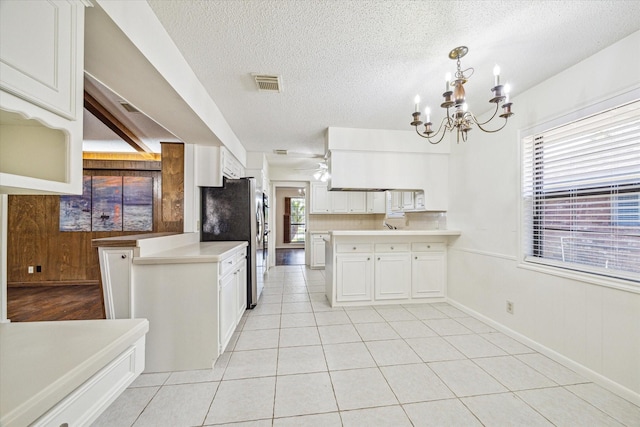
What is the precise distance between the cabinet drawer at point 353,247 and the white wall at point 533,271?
3.85ft

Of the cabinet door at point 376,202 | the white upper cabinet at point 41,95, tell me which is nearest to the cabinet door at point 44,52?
the white upper cabinet at point 41,95

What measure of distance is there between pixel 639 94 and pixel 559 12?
0.81 metres

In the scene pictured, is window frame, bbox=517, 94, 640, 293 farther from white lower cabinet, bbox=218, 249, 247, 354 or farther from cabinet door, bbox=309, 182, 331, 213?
cabinet door, bbox=309, 182, 331, 213

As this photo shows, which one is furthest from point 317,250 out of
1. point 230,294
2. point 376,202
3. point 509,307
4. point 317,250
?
point 509,307

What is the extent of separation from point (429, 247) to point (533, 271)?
51.3 inches

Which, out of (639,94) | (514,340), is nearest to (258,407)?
(514,340)

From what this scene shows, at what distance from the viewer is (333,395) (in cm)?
171

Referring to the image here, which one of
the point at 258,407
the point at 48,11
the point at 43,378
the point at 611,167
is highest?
the point at 48,11

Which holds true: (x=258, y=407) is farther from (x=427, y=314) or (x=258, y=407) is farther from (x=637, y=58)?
(x=637, y=58)

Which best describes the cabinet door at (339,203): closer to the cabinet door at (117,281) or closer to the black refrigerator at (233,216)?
the black refrigerator at (233,216)

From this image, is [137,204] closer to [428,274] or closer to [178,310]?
[178,310]

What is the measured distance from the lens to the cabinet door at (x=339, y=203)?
5887 millimetres

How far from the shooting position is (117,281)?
190 cm

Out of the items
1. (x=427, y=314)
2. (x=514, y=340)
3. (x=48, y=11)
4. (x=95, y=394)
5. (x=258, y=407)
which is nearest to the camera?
(x=95, y=394)
